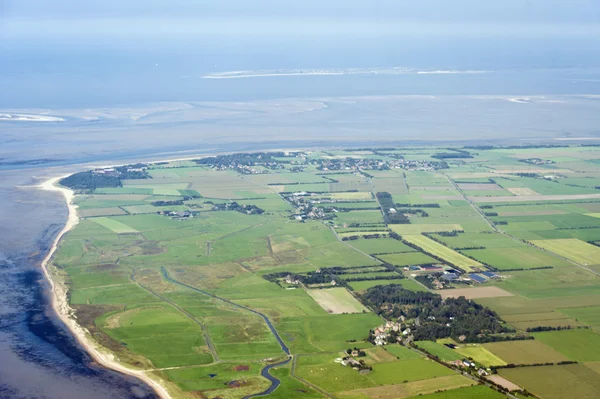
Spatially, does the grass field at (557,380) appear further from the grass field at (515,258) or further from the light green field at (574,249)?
the light green field at (574,249)

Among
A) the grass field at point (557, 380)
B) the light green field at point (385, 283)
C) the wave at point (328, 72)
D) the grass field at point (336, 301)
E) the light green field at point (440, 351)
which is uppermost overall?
the wave at point (328, 72)

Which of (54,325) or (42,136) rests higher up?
(42,136)

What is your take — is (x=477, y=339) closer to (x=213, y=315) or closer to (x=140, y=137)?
(x=213, y=315)

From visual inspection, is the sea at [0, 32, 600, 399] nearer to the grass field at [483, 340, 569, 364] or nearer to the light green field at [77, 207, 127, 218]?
the light green field at [77, 207, 127, 218]

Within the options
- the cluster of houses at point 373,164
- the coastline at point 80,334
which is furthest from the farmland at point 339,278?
the cluster of houses at point 373,164

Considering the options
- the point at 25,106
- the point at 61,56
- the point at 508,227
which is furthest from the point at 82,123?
the point at 61,56

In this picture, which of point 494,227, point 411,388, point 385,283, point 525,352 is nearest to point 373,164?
point 494,227

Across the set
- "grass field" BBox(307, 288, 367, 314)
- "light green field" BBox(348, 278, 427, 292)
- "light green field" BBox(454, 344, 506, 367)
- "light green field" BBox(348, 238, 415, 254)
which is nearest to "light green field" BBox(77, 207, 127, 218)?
"light green field" BBox(348, 238, 415, 254)
